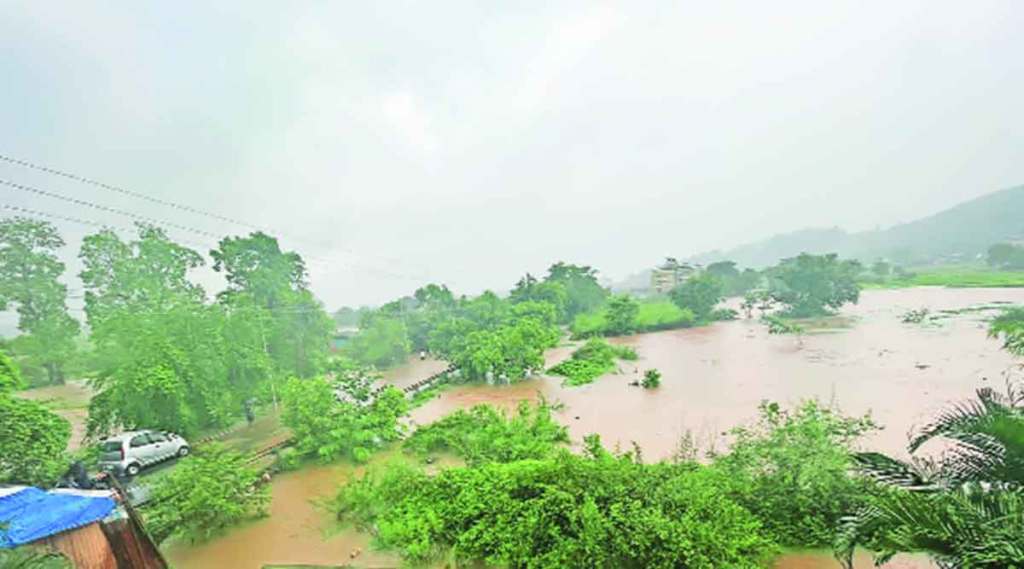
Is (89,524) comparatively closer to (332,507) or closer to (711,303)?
(332,507)

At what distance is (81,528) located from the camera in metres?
6.01

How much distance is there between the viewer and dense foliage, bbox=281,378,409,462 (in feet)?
37.2

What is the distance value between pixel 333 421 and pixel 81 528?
18.5 feet

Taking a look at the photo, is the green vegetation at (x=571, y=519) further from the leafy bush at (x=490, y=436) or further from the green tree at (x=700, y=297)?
the green tree at (x=700, y=297)

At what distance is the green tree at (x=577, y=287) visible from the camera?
4819 cm

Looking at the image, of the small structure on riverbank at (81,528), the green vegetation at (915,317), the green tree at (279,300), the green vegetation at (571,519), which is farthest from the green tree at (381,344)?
the green vegetation at (915,317)

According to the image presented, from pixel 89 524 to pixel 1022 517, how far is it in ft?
30.3

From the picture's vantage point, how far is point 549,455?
8.46 metres

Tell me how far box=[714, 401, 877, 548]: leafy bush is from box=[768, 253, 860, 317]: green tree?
114ft

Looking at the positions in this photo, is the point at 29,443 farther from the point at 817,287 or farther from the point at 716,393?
the point at 817,287

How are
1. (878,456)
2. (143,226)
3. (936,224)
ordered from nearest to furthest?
(878,456), (143,226), (936,224)

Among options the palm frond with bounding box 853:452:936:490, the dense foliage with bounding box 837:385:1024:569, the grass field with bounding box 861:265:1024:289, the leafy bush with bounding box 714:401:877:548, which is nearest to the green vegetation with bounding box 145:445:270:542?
the leafy bush with bounding box 714:401:877:548

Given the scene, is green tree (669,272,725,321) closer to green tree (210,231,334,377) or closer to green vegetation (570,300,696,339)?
green vegetation (570,300,696,339)

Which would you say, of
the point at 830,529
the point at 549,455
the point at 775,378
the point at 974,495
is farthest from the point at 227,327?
the point at 775,378
